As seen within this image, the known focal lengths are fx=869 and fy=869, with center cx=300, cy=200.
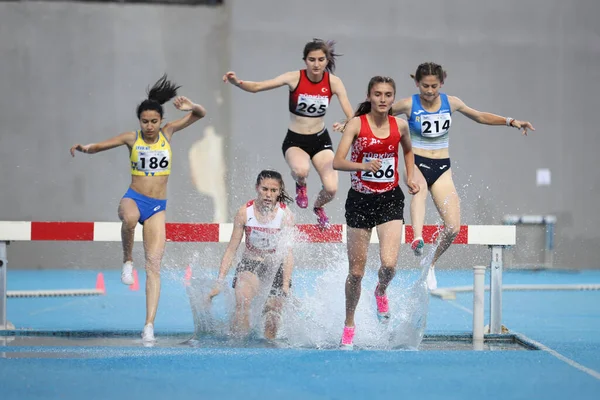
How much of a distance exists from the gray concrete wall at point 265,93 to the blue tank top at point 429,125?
707 cm

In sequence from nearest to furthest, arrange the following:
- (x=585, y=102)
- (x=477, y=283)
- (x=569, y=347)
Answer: (x=569, y=347) → (x=477, y=283) → (x=585, y=102)

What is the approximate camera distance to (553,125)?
616 inches

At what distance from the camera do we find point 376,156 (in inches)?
238

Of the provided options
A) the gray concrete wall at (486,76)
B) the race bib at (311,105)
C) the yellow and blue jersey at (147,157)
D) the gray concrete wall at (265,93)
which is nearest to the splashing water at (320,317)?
the yellow and blue jersey at (147,157)

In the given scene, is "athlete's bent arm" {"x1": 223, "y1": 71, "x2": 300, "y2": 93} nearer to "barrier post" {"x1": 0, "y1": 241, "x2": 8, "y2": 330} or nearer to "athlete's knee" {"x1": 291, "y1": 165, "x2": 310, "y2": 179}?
"athlete's knee" {"x1": 291, "y1": 165, "x2": 310, "y2": 179}

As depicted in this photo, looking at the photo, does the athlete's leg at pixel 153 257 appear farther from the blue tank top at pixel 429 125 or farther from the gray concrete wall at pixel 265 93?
the gray concrete wall at pixel 265 93

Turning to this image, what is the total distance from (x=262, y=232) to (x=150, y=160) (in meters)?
1.05

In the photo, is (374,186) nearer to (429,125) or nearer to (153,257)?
(429,125)

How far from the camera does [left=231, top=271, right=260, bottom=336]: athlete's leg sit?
6.70 meters

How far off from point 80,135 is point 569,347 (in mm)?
10313

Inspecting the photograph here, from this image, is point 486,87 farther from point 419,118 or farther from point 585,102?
point 419,118

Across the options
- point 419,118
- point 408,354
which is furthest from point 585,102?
point 408,354

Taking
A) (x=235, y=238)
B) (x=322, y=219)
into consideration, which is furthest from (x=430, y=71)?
(x=235, y=238)

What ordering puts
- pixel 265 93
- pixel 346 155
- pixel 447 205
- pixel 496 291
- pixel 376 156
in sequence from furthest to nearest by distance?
pixel 265 93 < pixel 496 291 < pixel 447 205 < pixel 376 156 < pixel 346 155
